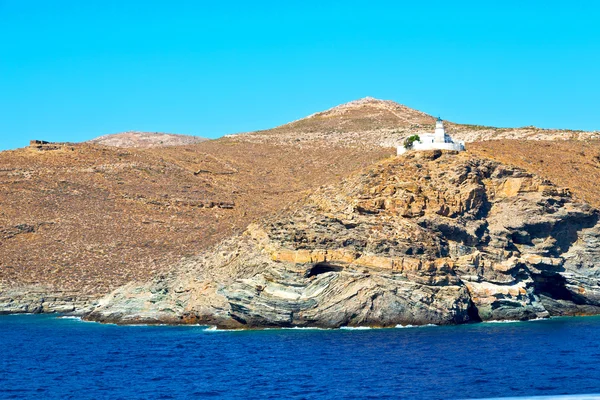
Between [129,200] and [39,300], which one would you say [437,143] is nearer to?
[39,300]

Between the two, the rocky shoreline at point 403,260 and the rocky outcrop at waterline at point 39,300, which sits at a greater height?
the rocky shoreline at point 403,260

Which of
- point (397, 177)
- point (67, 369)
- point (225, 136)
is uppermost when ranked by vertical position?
point (225, 136)

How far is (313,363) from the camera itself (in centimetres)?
3912

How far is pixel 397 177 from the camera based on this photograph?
55.2 metres

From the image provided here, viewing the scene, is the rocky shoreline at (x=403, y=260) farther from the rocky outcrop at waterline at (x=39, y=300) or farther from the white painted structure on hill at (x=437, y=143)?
the rocky outcrop at waterline at (x=39, y=300)

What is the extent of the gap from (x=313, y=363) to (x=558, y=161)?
116ft

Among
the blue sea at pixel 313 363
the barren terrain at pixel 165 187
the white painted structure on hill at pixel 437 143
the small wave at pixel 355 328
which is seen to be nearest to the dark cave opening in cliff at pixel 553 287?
the blue sea at pixel 313 363

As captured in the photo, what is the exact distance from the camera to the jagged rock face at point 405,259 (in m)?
49.4

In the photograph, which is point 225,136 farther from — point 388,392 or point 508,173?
point 388,392

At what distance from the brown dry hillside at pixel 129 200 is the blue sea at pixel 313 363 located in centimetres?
2026

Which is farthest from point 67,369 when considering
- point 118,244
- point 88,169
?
point 88,169

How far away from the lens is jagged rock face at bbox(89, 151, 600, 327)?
1946 inches

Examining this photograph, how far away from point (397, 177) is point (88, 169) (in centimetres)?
4533

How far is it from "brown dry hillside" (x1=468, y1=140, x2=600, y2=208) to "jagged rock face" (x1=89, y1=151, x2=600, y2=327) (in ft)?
17.7
